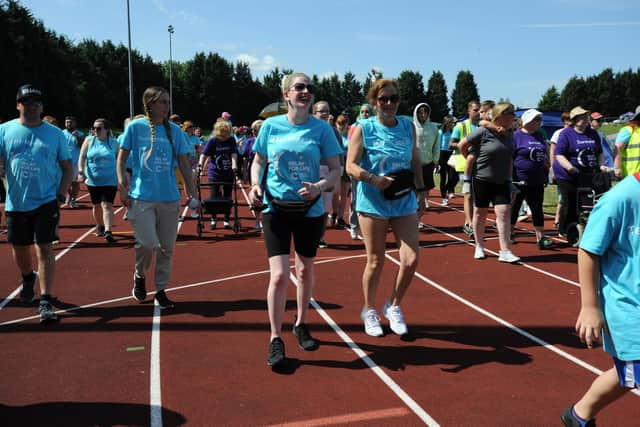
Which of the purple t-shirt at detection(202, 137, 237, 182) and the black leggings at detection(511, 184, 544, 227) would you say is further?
the purple t-shirt at detection(202, 137, 237, 182)

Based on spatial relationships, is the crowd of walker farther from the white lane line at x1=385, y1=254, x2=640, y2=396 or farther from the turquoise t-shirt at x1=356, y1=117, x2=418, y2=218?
the white lane line at x1=385, y1=254, x2=640, y2=396

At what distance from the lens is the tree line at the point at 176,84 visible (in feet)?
179

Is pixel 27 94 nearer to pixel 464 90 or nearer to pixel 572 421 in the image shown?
pixel 572 421

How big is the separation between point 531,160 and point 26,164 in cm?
666

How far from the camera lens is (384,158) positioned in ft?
15.4

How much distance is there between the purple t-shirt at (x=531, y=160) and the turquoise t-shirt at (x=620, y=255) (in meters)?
6.04

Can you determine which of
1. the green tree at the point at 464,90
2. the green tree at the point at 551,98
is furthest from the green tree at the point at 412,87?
the green tree at the point at 551,98

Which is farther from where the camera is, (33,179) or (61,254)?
(61,254)

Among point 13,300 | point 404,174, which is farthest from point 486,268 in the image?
point 13,300

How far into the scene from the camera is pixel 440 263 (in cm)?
767

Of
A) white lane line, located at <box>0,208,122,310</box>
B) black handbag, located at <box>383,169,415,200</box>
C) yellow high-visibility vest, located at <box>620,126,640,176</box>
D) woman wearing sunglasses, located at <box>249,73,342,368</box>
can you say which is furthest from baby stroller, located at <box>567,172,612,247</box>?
white lane line, located at <box>0,208,122,310</box>

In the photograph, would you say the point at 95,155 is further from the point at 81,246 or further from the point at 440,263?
the point at 440,263

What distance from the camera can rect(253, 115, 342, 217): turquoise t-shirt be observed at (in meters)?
4.09

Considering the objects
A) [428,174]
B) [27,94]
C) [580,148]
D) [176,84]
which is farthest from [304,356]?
[176,84]
